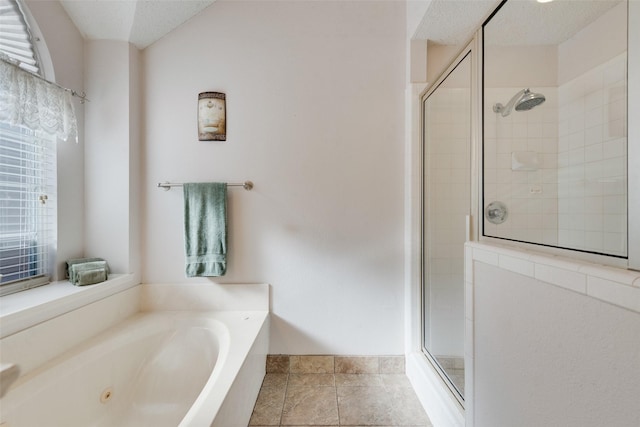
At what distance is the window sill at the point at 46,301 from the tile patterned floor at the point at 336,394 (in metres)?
1.10

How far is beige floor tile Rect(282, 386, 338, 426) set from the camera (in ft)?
3.96

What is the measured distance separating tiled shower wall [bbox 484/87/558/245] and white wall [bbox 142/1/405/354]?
571 mm

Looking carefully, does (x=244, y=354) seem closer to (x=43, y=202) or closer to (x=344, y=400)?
(x=344, y=400)

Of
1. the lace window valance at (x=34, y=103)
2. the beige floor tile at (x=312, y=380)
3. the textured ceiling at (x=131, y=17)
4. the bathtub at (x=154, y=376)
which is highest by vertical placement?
the textured ceiling at (x=131, y=17)

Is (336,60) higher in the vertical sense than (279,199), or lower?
higher

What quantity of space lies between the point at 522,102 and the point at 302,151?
1.31 metres

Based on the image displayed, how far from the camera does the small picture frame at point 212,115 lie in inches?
61.2

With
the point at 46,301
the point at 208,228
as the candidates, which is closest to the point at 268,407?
the point at 208,228

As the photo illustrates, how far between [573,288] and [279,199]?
139 centimetres

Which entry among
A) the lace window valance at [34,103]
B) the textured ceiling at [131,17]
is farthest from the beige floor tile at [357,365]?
the textured ceiling at [131,17]

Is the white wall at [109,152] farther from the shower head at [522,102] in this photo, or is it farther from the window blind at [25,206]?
the shower head at [522,102]

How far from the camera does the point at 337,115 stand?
62.2 inches

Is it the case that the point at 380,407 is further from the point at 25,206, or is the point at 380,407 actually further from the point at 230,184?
the point at 25,206

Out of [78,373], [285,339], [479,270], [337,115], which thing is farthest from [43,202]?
[479,270]
